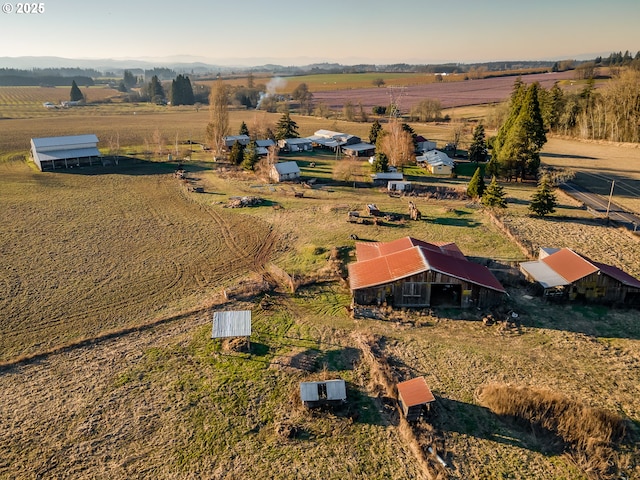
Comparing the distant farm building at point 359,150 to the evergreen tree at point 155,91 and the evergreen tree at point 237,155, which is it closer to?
the evergreen tree at point 237,155

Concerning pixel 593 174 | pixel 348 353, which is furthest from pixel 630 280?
pixel 593 174

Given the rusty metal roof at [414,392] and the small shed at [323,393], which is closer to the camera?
the rusty metal roof at [414,392]

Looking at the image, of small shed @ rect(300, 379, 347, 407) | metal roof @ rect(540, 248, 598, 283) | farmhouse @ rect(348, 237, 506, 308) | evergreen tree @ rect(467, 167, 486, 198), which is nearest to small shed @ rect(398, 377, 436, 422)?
small shed @ rect(300, 379, 347, 407)

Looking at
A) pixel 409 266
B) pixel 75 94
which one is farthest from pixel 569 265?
pixel 75 94

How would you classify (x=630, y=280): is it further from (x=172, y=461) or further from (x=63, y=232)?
(x=63, y=232)

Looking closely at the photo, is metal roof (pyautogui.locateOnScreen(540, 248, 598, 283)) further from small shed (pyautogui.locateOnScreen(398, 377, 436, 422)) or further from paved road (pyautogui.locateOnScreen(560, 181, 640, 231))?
small shed (pyautogui.locateOnScreen(398, 377, 436, 422))

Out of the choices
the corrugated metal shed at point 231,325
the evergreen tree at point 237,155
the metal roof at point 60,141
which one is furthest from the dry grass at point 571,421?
the metal roof at point 60,141
